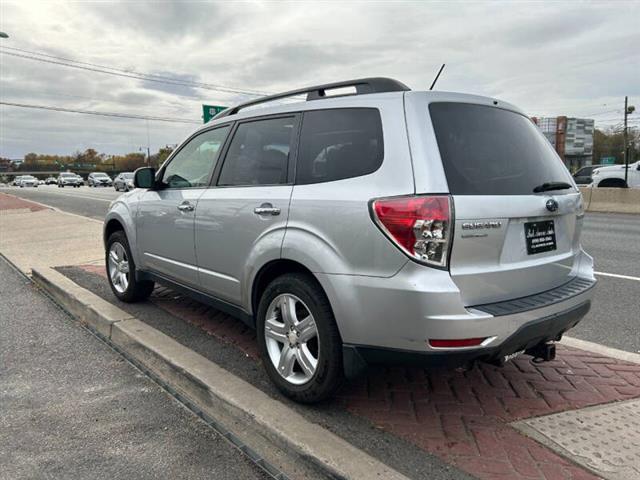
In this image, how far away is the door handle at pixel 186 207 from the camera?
13.0 ft

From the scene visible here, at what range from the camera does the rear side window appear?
274cm

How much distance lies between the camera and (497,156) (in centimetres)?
281

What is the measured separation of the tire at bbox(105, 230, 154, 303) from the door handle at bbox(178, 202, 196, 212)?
4.06ft

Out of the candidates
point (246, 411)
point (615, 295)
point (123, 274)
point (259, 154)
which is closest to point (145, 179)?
point (123, 274)

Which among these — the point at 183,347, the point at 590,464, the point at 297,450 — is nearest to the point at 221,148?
the point at 183,347

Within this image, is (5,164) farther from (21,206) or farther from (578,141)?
(578,141)

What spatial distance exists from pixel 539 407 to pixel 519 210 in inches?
49.1

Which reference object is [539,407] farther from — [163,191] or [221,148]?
[163,191]

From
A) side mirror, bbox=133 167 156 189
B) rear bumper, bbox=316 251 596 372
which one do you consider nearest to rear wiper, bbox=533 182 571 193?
rear bumper, bbox=316 251 596 372

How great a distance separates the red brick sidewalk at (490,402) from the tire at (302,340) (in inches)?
11.5

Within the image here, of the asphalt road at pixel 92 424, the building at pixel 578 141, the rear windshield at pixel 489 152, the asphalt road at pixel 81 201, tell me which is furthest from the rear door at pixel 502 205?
the building at pixel 578 141

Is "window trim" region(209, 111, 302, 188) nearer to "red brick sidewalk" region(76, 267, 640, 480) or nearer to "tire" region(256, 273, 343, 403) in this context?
"tire" region(256, 273, 343, 403)

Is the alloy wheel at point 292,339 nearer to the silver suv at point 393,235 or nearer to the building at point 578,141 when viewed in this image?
the silver suv at point 393,235

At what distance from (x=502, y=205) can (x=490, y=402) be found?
4.19 feet
